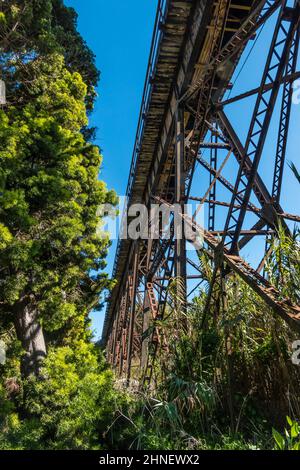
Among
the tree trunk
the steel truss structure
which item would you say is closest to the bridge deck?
the steel truss structure

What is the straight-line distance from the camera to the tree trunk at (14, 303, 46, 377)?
20.5 ft

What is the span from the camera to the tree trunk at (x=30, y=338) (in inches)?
246

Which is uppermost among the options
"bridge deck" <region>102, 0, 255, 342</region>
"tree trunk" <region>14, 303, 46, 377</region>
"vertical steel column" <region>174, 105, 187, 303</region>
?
"bridge deck" <region>102, 0, 255, 342</region>

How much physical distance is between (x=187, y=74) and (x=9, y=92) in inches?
188

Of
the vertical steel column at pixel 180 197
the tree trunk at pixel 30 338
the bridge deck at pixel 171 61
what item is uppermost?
the bridge deck at pixel 171 61

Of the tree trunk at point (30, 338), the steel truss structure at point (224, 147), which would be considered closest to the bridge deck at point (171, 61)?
the steel truss structure at point (224, 147)

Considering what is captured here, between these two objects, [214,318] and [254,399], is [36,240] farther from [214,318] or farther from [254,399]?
[254,399]

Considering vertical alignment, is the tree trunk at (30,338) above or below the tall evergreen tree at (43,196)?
below

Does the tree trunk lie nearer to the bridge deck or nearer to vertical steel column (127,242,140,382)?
vertical steel column (127,242,140,382)

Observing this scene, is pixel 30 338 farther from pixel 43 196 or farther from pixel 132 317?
pixel 132 317

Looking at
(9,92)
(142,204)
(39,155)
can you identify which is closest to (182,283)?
(39,155)

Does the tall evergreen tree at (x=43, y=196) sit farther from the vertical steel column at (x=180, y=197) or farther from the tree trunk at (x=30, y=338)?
the vertical steel column at (x=180, y=197)

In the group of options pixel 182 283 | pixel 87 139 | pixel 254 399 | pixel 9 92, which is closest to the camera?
pixel 254 399

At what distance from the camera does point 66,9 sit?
11.0 m
